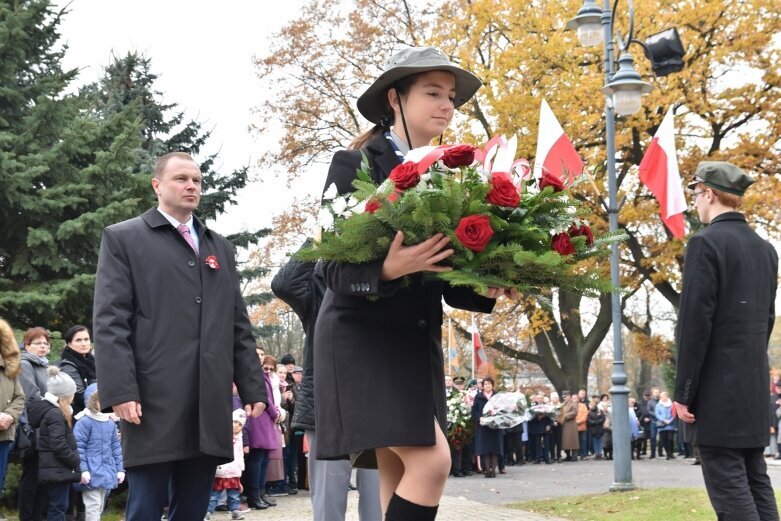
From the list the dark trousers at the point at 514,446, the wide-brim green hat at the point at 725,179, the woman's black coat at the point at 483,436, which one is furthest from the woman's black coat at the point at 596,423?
the wide-brim green hat at the point at 725,179

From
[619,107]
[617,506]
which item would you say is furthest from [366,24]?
[617,506]

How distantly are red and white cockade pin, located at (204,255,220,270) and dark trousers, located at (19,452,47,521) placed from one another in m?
5.89

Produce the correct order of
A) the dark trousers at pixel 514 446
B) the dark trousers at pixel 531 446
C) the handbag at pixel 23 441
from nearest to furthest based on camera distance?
the handbag at pixel 23 441 < the dark trousers at pixel 514 446 < the dark trousers at pixel 531 446

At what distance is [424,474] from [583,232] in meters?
1.01

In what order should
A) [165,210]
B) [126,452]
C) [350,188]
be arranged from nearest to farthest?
[350,188] < [126,452] < [165,210]

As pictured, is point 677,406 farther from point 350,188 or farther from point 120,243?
point 120,243

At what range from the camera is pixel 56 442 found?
9.29 meters

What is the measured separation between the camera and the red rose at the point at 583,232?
333cm

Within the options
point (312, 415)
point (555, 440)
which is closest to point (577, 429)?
point (555, 440)

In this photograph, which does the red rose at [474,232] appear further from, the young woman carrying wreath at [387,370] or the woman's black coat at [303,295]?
the woman's black coat at [303,295]

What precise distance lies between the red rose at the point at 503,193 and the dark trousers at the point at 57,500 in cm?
761

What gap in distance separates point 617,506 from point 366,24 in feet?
67.5

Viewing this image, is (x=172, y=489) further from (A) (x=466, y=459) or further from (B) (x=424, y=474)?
(A) (x=466, y=459)

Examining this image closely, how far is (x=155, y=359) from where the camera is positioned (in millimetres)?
4559
